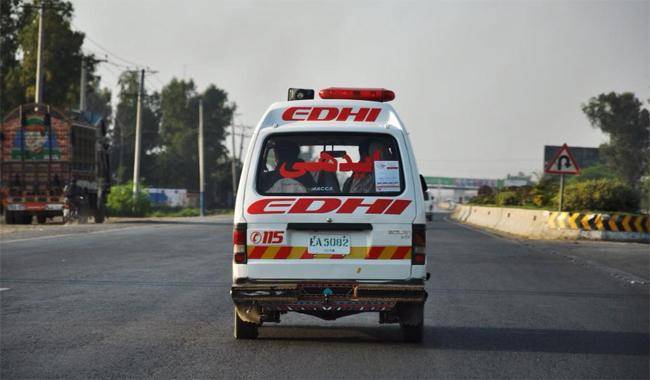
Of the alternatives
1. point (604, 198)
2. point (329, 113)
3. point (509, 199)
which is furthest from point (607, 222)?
point (329, 113)

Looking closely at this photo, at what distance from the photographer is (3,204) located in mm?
34500

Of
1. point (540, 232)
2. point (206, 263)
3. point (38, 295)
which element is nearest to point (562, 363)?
point (38, 295)

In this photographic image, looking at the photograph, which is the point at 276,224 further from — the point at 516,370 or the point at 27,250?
the point at 27,250

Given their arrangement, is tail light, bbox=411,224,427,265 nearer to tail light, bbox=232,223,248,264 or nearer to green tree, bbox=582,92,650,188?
tail light, bbox=232,223,248,264

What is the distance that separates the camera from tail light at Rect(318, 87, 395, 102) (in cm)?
877

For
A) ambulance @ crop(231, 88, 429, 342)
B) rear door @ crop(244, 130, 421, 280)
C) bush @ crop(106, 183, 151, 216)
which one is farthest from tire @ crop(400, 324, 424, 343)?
bush @ crop(106, 183, 151, 216)

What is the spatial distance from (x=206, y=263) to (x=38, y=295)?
575 centimetres

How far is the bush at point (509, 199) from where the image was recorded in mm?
47750

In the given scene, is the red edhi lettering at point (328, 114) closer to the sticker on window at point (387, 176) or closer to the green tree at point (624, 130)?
the sticker on window at point (387, 176)

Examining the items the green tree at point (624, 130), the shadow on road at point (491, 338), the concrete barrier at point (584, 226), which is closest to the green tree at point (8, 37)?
the concrete barrier at point (584, 226)

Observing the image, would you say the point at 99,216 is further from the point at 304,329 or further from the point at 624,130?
the point at 624,130

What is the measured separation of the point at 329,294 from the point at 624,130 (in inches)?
3930

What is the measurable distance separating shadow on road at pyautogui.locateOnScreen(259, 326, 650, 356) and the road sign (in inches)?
796

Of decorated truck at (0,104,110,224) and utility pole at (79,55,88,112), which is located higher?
utility pole at (79,55,88,112)
